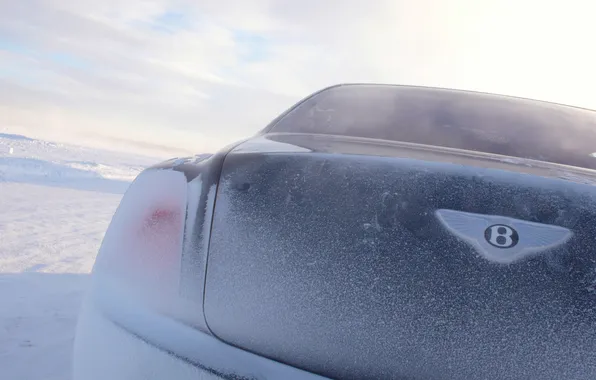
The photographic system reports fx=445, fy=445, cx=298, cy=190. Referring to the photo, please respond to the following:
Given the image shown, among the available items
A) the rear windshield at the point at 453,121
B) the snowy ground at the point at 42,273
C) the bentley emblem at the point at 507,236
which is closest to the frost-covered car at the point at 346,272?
the bentley emblem at the point at 507,236

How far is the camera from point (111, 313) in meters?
1.15

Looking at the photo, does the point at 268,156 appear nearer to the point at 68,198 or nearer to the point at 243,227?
the point at 243,227

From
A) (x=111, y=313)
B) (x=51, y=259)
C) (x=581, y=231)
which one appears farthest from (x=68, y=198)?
(x=581, y=231)

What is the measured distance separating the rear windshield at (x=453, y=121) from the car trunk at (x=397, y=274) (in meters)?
0.64

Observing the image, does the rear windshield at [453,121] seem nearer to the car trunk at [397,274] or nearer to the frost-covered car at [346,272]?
the frost-covered car at [346,272]

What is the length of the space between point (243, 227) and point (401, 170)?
1.36 feet

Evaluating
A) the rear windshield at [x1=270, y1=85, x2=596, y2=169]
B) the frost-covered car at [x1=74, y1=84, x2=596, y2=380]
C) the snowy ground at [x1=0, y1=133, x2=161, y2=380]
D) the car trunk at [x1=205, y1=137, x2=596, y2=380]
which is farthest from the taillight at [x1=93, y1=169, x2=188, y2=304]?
the snowy ground at [x1=0, y1=133, x2=161, y2=380]

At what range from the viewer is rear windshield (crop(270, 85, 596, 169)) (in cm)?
170

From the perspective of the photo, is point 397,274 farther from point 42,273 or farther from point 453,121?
point 42,273

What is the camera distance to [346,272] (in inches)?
40.1

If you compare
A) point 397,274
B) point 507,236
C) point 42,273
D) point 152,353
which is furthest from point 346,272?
point 42,273

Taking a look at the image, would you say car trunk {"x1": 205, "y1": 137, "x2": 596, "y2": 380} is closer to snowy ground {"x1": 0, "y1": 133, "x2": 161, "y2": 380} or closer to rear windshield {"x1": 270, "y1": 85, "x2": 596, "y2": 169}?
rear windshield {"x1": 270, "y1": 85, "x2": 596, "y2": 169}

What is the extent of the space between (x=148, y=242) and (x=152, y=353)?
0.28m

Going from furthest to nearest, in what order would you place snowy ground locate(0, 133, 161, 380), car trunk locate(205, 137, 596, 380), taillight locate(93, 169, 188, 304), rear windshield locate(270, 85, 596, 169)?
snowy ground locate(0, 133, 161, 380), rear windshield locate(270, 85, 596, 169), taillight locate(93, 169, 188, 304), car trunk locate(205, 137, 596, 380)
